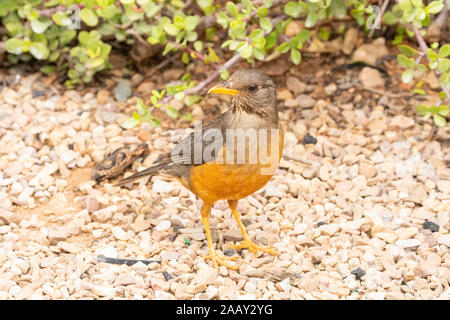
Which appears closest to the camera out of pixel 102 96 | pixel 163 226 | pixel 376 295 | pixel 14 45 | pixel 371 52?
pixel 376 295

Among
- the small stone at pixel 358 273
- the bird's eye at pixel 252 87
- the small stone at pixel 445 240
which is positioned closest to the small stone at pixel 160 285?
the small stone at pixel 358 273

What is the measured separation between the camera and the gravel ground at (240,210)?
17.4ft

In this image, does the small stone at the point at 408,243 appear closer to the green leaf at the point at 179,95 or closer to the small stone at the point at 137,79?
the green leaf at the point at 179,95

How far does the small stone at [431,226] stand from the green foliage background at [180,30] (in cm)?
98

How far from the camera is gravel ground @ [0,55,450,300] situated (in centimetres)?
529

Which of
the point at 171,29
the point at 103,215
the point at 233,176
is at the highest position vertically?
the point at 171,29

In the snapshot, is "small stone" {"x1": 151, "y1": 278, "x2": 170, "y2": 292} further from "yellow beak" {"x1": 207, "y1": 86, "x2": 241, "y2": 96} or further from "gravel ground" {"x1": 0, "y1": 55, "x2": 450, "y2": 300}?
"yellow beak" {"x1": 207, "y1": 86, "x2": 241, "y2": 96}

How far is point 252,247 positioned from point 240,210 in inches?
26.4

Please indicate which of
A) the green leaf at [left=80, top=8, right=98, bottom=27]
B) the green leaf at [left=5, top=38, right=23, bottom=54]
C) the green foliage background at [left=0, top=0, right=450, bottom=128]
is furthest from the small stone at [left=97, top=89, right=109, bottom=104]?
the green leaf at [left=80, top=8, right=98, bottom=27]

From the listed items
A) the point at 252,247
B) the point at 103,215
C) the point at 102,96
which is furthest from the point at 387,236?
the point at 102,96

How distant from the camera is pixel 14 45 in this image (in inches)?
295

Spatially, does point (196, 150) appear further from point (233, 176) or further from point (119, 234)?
point (119, 234)

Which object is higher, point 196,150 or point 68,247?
point 196,150
